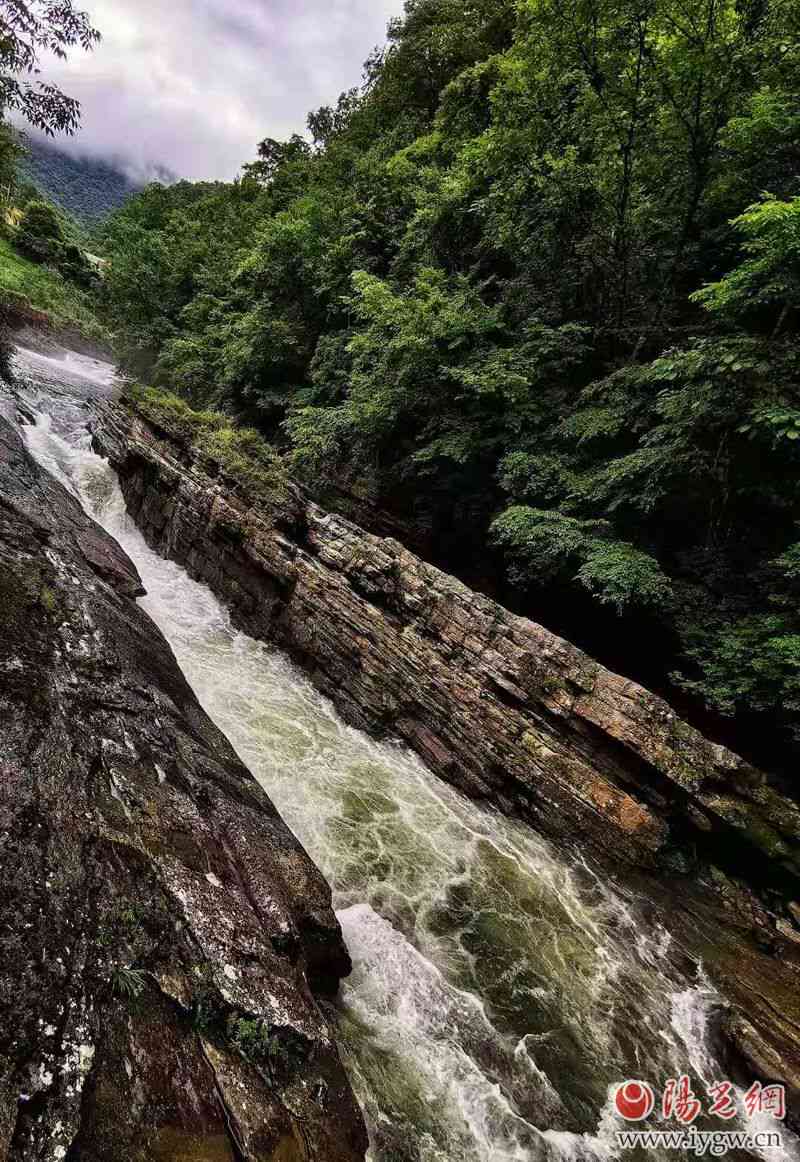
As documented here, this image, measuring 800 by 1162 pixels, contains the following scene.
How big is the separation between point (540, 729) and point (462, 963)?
146 inches

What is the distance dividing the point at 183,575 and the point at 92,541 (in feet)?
10.6

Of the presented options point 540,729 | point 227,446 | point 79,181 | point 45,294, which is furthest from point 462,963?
point 79,181

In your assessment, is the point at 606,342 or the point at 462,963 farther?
the point at 606,342

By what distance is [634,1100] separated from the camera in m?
4.70

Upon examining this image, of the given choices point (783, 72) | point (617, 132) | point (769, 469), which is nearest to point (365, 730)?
point (769, 469)

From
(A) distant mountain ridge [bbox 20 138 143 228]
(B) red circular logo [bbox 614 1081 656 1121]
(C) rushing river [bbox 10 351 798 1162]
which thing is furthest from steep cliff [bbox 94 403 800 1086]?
(A) distant mountain ridge [bbox 20 138 143 228]

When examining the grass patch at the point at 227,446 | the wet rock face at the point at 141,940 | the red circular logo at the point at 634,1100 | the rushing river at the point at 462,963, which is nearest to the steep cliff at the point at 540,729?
the grass patch at the point at 227,446

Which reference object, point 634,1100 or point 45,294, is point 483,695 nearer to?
point 634,1100

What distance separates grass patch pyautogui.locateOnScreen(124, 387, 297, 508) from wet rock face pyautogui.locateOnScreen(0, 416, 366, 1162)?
24.8 ft

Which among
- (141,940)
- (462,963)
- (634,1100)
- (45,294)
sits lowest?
(462,963)

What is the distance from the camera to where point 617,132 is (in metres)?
11.0

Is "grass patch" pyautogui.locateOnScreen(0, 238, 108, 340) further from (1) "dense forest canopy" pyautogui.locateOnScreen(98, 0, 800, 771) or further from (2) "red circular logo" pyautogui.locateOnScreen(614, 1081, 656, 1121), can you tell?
(2) "red circular logo" pyautogui.locateOnScreen(614, 1081, 656, 1121)

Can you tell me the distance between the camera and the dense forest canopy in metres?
8.01

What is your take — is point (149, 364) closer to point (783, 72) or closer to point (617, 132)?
point (617, 132)
